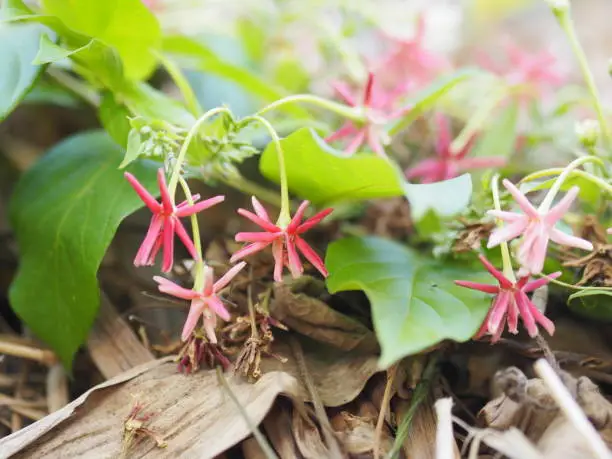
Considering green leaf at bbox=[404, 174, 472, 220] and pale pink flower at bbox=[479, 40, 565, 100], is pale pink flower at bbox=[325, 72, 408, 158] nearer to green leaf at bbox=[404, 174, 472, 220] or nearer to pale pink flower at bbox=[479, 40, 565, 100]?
green leaf at bbox=[404, 174, 472, 220]

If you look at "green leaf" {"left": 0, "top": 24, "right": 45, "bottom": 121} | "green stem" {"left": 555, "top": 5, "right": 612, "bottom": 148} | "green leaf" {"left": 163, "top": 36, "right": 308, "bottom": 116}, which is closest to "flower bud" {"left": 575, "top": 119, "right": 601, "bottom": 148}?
"green stem" {"left": 555, "top": 5, "right": 612, "bottom": 148}

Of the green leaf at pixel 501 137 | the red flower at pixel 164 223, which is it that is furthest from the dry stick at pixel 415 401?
the green leaf at pixel 501 137

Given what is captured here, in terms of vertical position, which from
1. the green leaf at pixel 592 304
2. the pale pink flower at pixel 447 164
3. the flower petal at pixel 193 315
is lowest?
the green leaf at pixel 592 304

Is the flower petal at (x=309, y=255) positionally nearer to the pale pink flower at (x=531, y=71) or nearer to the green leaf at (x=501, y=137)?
the green leaf at (x=501, y=137)

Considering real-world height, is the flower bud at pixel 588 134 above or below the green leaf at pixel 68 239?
above

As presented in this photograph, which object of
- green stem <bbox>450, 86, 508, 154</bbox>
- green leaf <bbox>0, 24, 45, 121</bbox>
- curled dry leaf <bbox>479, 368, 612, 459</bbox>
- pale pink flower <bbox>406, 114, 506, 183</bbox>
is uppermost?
green leaf <bbox>0, 24, 45, 121</bbox>

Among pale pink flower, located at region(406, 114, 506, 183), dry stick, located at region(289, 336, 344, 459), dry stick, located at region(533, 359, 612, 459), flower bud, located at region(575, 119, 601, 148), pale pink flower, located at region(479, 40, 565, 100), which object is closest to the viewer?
dry stick, located at region(533, 359, 612, 459)

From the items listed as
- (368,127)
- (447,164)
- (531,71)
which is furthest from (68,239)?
(531,71)

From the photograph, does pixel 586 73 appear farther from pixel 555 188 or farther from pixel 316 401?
pixel 316 401
